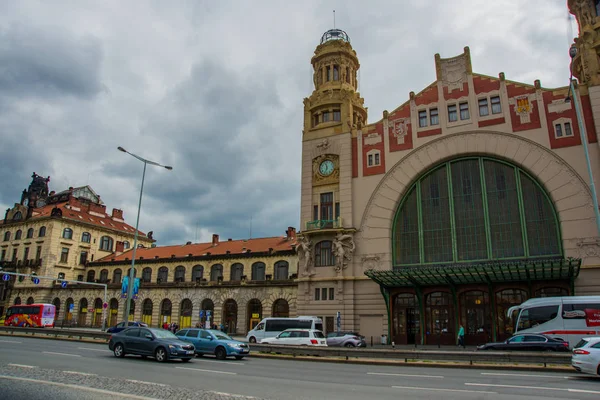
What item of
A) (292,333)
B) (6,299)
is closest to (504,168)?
(292,333)

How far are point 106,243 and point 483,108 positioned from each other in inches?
2784

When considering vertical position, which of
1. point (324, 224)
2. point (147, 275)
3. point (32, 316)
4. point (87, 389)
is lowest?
point (87, 389)

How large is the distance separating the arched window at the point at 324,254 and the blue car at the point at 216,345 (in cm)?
1881

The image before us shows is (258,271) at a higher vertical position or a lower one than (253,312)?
higher

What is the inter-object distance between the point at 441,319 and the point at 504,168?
1419 cm

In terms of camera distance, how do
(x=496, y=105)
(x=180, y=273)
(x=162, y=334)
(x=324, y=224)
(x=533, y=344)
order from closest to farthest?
1. (x=162, y=334)
2. (x=533, y=344)
3. (x=496, y=105)
4. (x=324, y=224)
5. (x=180, y=273)

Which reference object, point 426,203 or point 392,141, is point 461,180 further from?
point 392,141

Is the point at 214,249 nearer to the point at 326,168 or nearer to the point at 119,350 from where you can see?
the point at 326,168

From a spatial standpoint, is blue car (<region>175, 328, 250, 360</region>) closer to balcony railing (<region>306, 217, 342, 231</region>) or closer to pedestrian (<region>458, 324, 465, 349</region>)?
pedestrian (<region>458, 324, 465, 349</region>)

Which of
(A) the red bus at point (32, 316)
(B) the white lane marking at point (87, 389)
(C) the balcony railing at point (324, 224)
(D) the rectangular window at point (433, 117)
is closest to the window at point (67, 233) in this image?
(A) the red bus at point (32, 316)

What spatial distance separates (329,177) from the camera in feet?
148

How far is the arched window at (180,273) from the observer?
6562 centimetres

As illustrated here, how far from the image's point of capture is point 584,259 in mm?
33312

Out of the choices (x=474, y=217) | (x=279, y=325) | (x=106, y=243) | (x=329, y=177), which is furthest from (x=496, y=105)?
(x=106, y=243)
